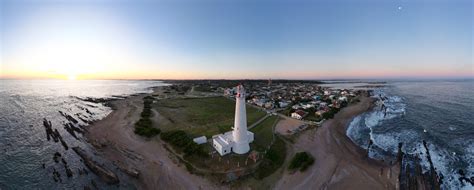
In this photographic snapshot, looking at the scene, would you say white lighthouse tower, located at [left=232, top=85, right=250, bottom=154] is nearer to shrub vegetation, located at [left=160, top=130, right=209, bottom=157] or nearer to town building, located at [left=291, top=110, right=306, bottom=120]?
shrub vegetation, located at [left=160, top=130, right=209, bottom=157]

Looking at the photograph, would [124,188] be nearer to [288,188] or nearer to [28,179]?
[28,179]

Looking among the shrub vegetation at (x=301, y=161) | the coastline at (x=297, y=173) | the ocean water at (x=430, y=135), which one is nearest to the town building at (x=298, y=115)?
the coastline at (x=297, y=173)

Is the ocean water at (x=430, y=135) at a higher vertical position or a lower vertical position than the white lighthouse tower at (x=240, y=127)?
lower

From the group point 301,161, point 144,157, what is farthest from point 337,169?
point 144,157

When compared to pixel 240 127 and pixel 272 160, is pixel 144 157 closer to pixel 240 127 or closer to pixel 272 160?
pixel 240 127

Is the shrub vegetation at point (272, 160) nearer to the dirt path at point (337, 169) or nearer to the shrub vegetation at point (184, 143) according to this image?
the dirt path at point (337, 169)

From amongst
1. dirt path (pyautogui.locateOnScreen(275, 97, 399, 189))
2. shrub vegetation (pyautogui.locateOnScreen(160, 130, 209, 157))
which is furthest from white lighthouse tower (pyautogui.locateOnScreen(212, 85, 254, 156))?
dirt path (pyautogui.locateOnScreen(275, 97, 399, 189))
